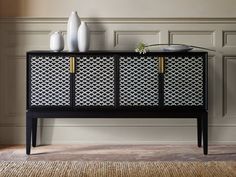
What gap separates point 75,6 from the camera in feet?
10.4

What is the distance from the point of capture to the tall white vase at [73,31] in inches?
117

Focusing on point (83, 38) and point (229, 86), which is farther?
point (229, 86)

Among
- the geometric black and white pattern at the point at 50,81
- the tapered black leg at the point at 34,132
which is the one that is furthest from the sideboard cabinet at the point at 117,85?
the tapered black leg at the point at 34,132

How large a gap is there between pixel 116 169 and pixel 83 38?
88cm

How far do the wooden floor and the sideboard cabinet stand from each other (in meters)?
0.16

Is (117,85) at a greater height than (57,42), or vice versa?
(57,42)

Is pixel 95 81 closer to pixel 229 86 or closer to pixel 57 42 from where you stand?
pixel 57 42

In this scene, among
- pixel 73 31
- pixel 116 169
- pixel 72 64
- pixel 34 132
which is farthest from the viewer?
pixel 34 132

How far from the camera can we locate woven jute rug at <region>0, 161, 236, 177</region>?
Answer: 241 cm

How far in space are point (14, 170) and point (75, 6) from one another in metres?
1.23

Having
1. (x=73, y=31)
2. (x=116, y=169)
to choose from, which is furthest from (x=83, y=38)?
(x=116, y=169)

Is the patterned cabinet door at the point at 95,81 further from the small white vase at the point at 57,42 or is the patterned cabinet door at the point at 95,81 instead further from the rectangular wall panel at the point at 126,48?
the rectangular wall panel at the point at 126,48

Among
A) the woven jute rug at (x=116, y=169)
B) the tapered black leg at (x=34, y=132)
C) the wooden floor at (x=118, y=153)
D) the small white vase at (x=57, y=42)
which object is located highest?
the small white vase at (x=57, y=42)

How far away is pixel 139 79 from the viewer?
2.89 metres
